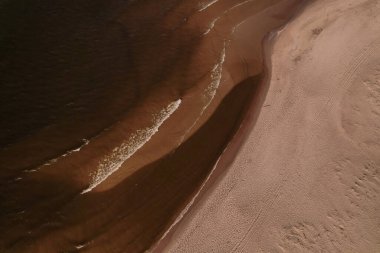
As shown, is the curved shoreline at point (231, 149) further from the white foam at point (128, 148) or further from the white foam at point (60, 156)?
the white foam at point (60, 156)

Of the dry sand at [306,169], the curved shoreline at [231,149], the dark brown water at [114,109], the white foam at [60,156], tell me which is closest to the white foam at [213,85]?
the dark brown water at [114,109]

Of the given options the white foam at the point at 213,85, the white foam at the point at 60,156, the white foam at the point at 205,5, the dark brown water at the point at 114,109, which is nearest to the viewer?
the dark brown water at the point at 114,109

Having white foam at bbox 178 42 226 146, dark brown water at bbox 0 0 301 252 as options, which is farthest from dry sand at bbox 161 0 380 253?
white foam at bbox 178 42 226 146

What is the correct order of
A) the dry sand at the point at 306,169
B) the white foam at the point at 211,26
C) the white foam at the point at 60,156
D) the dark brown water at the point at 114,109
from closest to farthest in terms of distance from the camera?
the dry sand at the point at 306,169 → the dark brown water at the point at 114,109 → the white foam at the point at 60,156 → the white foam at the point at 211,26

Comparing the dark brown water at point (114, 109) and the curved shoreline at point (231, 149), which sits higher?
the dark brown water at point (114, 109)

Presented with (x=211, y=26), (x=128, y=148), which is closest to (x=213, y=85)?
(x=211, y=26)

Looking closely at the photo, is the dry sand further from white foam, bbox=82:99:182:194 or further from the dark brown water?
white foam, bbox=82:99:182:194
